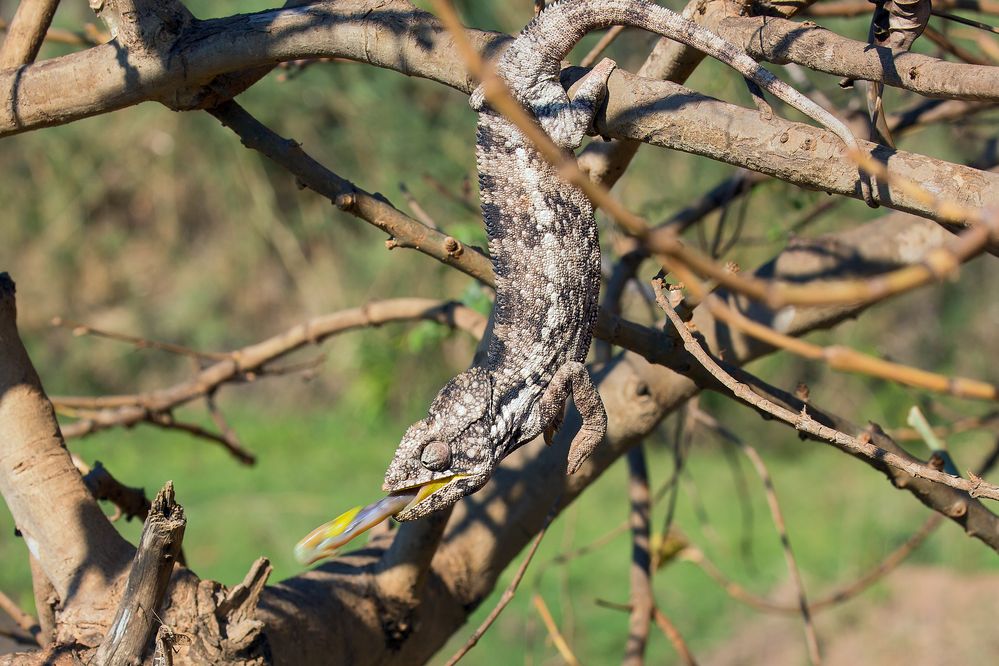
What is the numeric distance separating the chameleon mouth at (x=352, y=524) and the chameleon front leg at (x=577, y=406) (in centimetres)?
17

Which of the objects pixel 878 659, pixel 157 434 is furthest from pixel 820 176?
pixel 157 434

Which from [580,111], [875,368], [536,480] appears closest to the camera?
[875,368]

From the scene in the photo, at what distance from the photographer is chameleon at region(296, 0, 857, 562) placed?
1.37 m

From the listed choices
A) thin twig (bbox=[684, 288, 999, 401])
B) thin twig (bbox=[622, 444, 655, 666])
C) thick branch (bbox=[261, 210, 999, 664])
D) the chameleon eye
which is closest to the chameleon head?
the chameleon eye

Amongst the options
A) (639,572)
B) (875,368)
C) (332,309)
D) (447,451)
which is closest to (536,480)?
(639,572)

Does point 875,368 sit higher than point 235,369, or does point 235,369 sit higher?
point 235,369

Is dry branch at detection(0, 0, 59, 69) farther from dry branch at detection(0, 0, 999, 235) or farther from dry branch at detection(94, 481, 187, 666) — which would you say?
dry branch at detection(94, 481, 187, 666)

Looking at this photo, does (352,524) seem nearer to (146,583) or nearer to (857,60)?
(146,583)

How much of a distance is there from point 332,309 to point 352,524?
5989 mm

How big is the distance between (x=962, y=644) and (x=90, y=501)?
3.74 metres

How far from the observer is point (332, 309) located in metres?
7.20

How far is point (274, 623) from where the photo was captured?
5.29 ft

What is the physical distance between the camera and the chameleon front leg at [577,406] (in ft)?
4.83

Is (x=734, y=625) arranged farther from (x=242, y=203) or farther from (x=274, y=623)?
(x=242, y=203)
